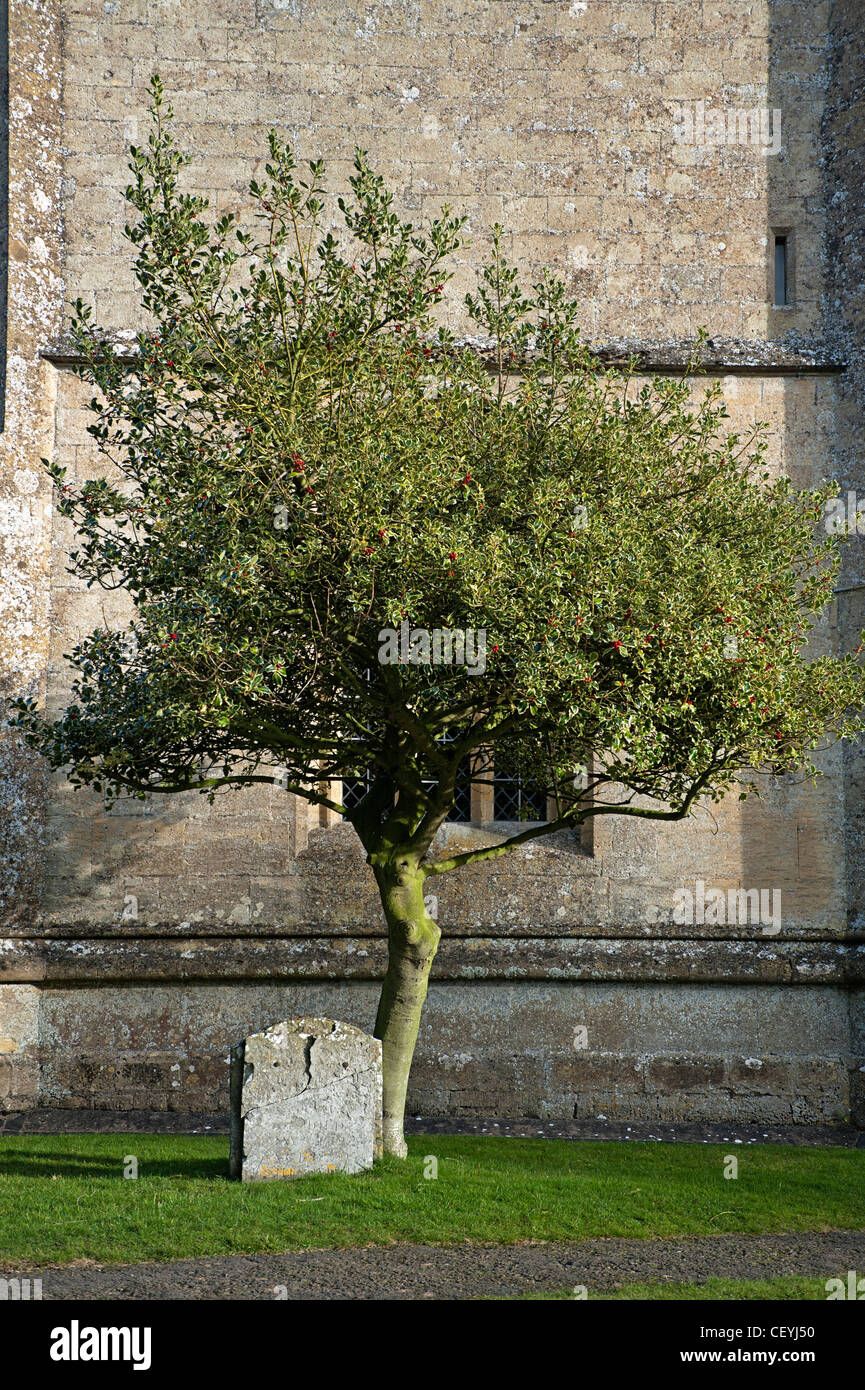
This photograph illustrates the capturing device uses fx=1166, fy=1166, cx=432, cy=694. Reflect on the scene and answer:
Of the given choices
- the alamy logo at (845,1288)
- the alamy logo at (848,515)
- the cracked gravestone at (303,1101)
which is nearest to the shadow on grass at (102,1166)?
the cracked gravestone at (303,1101)

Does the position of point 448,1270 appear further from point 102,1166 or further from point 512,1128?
point 512,1128

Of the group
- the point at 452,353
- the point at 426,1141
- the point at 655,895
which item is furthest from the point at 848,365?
the point at 426,1141

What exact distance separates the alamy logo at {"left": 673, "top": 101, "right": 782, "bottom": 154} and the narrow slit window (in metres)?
1.00

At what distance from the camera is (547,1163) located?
8.93 m

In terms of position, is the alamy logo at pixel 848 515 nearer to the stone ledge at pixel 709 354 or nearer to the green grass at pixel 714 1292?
the stone ledge at pixel 709 354

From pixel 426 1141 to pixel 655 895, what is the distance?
3.52 meters

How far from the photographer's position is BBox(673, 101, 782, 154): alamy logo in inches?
504

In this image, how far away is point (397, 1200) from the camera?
7.22 metres

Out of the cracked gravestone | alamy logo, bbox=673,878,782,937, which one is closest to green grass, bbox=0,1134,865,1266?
the cracked gravestone

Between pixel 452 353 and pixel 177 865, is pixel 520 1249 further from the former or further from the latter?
pixel 452 353

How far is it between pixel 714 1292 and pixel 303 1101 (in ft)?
9.59

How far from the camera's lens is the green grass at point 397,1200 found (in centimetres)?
655

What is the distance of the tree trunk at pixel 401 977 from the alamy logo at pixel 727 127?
8974mm

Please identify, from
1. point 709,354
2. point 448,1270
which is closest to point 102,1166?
point 448,1270
